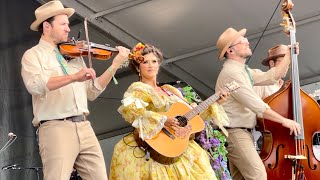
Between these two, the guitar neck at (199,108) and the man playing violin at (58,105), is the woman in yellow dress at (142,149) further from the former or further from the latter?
the man playing violin at (58,105)

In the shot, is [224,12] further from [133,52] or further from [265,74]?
[133,52]

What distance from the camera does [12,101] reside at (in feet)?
22.4

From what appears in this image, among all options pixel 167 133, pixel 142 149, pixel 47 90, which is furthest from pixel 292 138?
pixel 47 90

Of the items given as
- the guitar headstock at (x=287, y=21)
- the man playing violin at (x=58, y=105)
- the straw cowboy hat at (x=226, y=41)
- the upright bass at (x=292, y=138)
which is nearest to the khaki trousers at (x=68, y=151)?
the man playing violin at (x=58, y=105)

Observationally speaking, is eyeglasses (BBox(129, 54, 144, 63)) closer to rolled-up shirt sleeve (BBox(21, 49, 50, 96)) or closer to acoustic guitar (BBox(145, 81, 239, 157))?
acoustic guitar (BBox(145, 81, 239, 157))

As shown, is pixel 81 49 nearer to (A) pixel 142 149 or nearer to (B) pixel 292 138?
(A) pixel 142 149

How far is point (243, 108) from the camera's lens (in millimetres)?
5480

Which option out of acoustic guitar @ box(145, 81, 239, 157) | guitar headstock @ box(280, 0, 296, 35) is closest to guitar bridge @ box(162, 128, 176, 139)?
acoustic guitar @ box(145, 81, 239, 157)

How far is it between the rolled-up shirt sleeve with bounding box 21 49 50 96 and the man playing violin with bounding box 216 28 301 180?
1.82 meters

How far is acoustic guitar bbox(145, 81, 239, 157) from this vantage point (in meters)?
4.72

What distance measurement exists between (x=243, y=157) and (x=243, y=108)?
0.44 m

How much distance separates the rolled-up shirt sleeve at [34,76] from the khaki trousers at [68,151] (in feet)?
0.77

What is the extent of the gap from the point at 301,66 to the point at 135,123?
4589 mm

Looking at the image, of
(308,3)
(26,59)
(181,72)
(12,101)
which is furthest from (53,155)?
(181,72)
